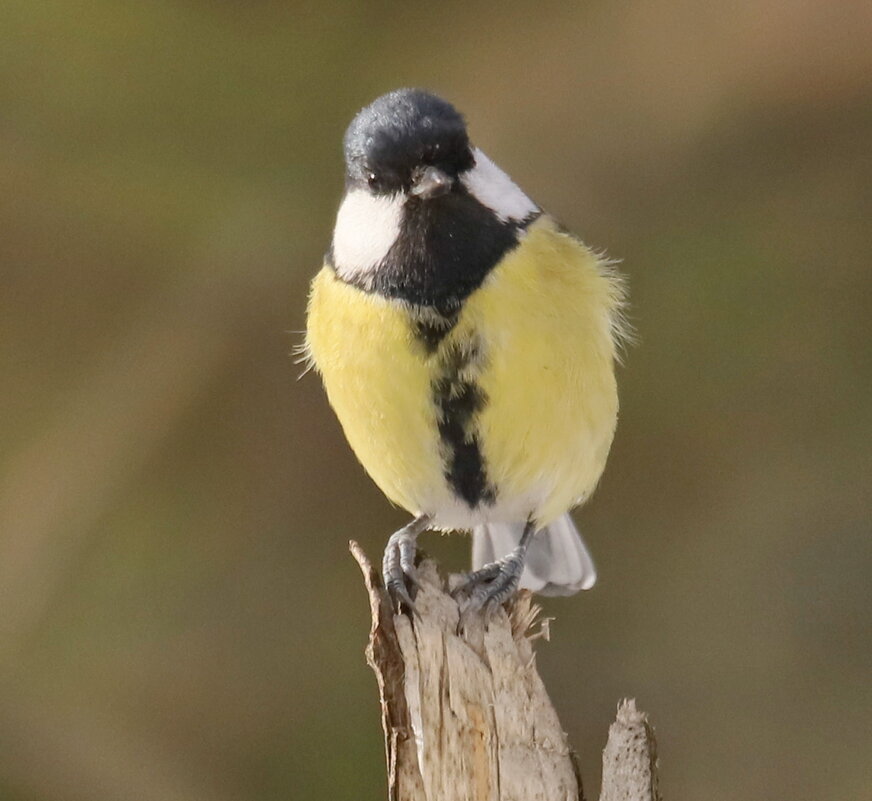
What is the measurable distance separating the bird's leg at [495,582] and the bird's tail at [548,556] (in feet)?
0.55

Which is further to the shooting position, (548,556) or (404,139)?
(548,556)

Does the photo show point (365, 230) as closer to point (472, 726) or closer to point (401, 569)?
point (401, 569)

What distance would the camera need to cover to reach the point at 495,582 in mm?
1292

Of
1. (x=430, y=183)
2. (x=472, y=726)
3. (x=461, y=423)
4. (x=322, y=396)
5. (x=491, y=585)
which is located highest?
(x=322, y=396)

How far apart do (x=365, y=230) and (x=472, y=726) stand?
0.51 metres

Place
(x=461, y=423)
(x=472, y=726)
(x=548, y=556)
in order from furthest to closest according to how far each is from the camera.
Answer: (x=548, y=556) < (x=461, y=423) < (x=472, y=726)

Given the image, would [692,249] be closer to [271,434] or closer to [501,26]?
[501,26]

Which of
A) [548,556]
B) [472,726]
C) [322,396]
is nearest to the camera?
[472,726]

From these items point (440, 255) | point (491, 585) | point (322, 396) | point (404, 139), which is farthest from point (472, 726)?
point (322, 396)

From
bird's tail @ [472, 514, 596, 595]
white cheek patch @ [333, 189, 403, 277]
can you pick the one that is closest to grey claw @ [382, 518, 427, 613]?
bird's tail @ [472, 514, 596, 595]

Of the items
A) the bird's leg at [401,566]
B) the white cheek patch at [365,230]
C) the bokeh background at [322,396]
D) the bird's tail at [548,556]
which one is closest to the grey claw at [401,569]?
the bird's leg at [401,566]

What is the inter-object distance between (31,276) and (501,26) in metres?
0.94

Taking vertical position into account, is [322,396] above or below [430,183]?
above

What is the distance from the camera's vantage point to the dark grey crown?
1.14 meters
